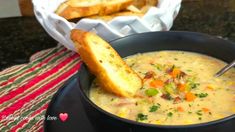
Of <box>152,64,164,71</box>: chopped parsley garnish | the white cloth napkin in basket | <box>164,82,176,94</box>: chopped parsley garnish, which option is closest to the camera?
<box>164,82,176,94</box>: chopped parsley garnish

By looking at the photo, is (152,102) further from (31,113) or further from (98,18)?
(98,18)

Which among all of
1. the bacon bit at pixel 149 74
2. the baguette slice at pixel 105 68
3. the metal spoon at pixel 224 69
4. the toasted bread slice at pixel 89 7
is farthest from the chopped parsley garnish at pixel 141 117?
the toasted bread slice at pixel 89 7

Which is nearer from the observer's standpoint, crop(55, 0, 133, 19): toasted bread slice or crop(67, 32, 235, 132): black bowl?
crop(67, 32, 235, 132): black bowl

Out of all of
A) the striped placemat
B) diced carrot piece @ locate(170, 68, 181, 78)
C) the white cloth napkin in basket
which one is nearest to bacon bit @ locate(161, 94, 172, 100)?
diced carrot piece @ locate(170, 68, 181, 78)

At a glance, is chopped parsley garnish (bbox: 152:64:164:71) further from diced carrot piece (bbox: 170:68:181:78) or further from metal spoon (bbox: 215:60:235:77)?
metal spoon (bbox: 215:60:235:77)

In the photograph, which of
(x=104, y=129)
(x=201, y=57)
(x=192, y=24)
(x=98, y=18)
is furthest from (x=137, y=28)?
(x=104, y=129)

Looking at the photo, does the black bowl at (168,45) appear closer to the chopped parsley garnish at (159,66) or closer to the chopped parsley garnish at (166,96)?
the chopped parsley garnish at (159,66)
